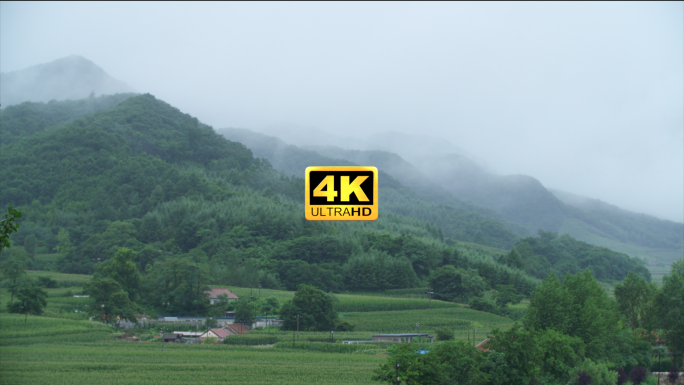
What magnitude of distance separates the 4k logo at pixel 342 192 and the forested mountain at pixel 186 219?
46.3 metres

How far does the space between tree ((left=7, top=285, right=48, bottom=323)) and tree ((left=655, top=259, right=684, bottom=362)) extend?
159ft

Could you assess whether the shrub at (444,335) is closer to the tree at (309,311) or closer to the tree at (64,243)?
the tree at (309,311)

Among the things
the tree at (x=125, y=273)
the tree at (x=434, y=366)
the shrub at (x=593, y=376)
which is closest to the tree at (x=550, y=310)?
the shrub at (x=593, y=376)

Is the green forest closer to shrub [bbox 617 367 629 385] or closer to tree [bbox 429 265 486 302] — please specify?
tree [bbox 429 265 486 302]

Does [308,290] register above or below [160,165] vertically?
below

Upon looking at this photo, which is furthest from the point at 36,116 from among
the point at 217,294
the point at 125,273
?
the point at 217,294

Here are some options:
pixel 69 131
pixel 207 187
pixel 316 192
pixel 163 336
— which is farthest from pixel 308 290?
pixel 69 131

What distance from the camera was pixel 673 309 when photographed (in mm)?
38156

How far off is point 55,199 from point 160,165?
1827 cm

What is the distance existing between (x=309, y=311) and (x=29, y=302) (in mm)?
23287

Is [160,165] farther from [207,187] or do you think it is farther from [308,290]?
[308,290]

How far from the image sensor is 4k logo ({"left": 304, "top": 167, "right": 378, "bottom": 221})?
741cm

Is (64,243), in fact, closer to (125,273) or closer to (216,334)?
(125,273)

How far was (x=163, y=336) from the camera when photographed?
39500 millimetres
